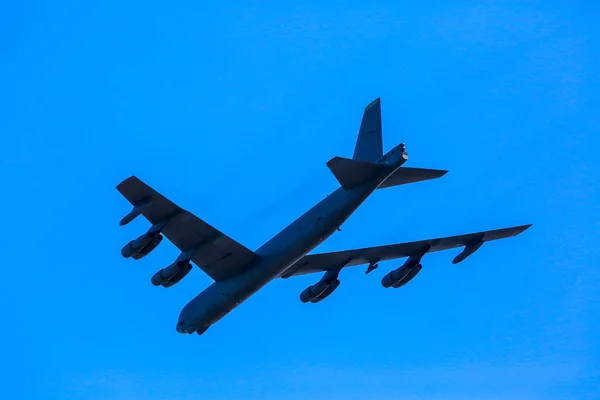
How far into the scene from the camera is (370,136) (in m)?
38.2

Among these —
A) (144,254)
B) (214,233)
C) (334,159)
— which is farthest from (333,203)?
(144,254)

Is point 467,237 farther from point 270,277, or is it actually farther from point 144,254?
point 144,254

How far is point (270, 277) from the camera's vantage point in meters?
37.6

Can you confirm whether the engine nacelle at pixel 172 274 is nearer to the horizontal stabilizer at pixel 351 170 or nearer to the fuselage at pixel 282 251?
the fuselage at pixel 282 251

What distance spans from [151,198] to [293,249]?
5.71 metres

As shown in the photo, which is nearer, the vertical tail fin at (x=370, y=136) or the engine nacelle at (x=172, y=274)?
the engine nacelle at (x=172, y=274)

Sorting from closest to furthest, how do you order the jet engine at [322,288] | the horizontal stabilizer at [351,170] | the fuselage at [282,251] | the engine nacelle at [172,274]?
1. the horizontal stabilizer at [351,170]
2. the fuselage at [282,251]
3. the engine nacelle at [172,274]
4. the jet engine at [322,288]

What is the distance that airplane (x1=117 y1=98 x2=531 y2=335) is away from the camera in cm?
3497

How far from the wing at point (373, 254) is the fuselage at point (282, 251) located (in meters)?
4.15

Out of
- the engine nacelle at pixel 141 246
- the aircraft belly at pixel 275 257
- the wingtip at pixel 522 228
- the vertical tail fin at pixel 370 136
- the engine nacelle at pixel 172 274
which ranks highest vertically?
the vertical tail fin at pixel 370 136

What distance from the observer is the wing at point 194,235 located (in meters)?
34.8

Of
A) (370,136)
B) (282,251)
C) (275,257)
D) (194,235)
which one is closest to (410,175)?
(370,136)

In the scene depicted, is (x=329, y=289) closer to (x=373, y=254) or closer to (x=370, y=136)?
(x=373, y=254)

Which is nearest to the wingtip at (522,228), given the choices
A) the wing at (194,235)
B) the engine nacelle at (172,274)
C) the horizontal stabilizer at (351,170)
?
the horizontal stabilizer at (351,170)
